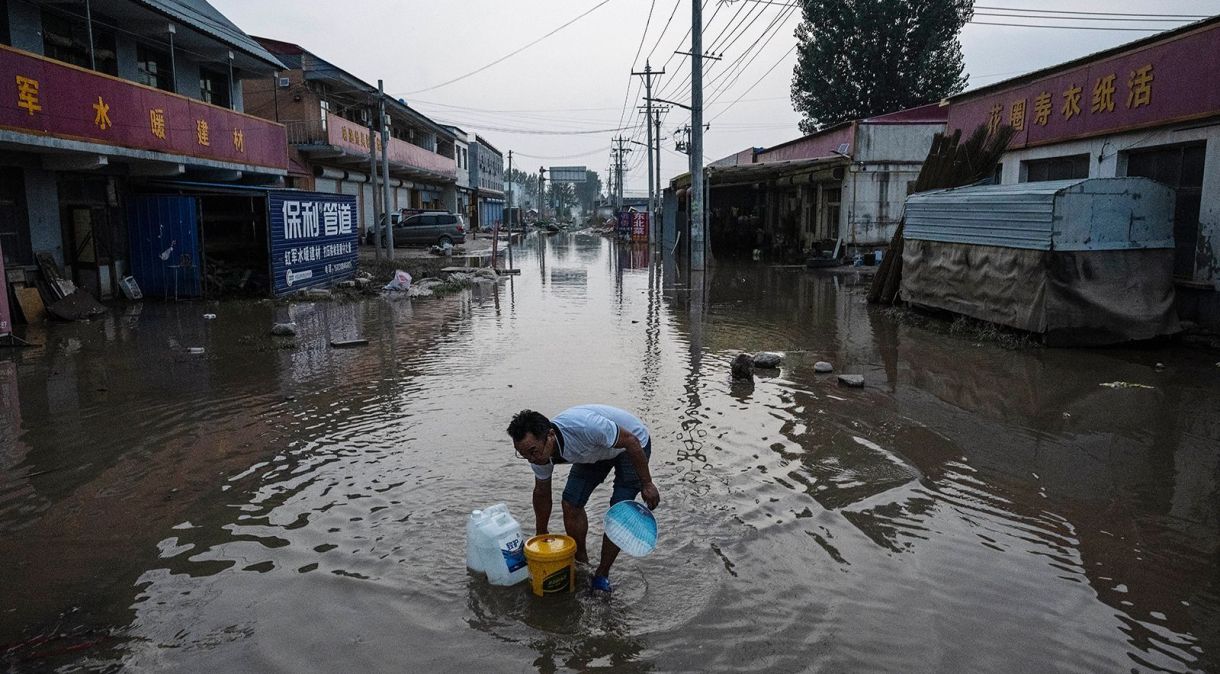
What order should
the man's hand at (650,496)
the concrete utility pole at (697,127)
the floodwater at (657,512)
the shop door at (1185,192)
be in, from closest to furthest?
the floodwater at (657,512), the man's hand at (650,496), the shop door at (1185,192), the concrete utility pole at (697,127)

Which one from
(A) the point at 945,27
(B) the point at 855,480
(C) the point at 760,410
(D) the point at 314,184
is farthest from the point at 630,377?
(A) the point at 945,27

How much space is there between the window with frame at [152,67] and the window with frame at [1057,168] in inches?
717

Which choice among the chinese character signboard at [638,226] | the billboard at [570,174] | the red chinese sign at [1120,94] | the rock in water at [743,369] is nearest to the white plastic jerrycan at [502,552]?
the rock in water at [743,369]

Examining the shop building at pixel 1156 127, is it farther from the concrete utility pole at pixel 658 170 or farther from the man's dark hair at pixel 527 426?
the concrete utility pole at pixel 658 170

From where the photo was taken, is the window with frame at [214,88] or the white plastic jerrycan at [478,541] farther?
the window with frame at [214,88]

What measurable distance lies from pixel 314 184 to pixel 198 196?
14754 mm

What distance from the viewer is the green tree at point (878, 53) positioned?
3781 cm

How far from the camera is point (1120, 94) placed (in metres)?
12.7

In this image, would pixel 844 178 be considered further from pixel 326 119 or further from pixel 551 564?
pixel 551 564

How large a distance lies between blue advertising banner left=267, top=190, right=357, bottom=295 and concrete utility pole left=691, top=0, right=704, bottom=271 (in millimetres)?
9933

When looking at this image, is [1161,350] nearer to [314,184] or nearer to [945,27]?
[314,184]

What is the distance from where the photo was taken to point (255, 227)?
18.2 m

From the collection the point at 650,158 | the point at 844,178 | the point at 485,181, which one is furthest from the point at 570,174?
the point at 844,178

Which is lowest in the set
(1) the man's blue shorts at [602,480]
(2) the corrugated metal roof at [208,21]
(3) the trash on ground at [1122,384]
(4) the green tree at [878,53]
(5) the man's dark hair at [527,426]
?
(3) the trash on ground at [1122,384]
